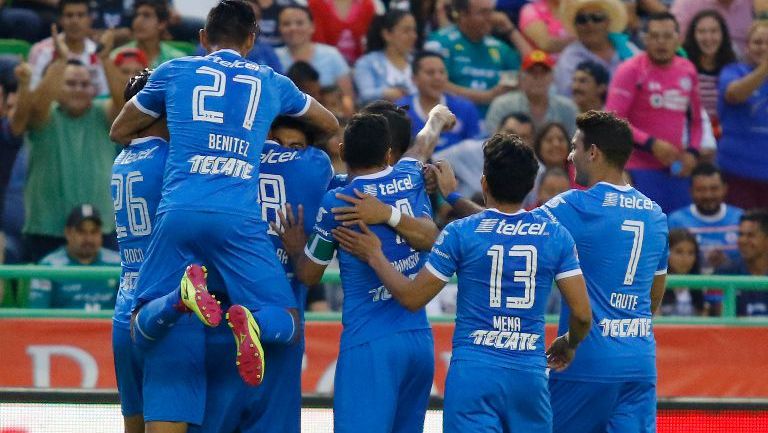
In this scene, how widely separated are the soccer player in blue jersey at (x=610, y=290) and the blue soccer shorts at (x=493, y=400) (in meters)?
0.46

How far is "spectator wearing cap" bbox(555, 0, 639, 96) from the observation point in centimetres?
1338

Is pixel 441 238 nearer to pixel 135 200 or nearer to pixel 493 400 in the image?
pixel 493 400

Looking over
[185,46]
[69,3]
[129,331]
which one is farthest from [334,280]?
[69,3]

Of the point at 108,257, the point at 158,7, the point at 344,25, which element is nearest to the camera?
the point at 108,257

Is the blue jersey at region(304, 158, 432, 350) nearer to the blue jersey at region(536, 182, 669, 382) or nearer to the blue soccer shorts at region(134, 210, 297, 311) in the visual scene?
the blue soccer shorts at region(134, 210, 297, 311)

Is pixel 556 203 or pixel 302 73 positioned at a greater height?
pixel 302 73

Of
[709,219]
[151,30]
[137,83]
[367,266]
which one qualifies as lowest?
[709,219]

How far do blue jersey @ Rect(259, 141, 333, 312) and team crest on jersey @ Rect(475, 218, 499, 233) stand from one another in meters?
1.27

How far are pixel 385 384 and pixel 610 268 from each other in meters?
1.26

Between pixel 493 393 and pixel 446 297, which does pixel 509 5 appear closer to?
pixel 446 297

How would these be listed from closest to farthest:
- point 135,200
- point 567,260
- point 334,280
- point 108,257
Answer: point 567,260 → point 135,200 → point 334,280 → point 108,257

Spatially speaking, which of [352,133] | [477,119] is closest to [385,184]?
[352,133]

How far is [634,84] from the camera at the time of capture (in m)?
12.6

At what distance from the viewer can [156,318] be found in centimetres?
718
